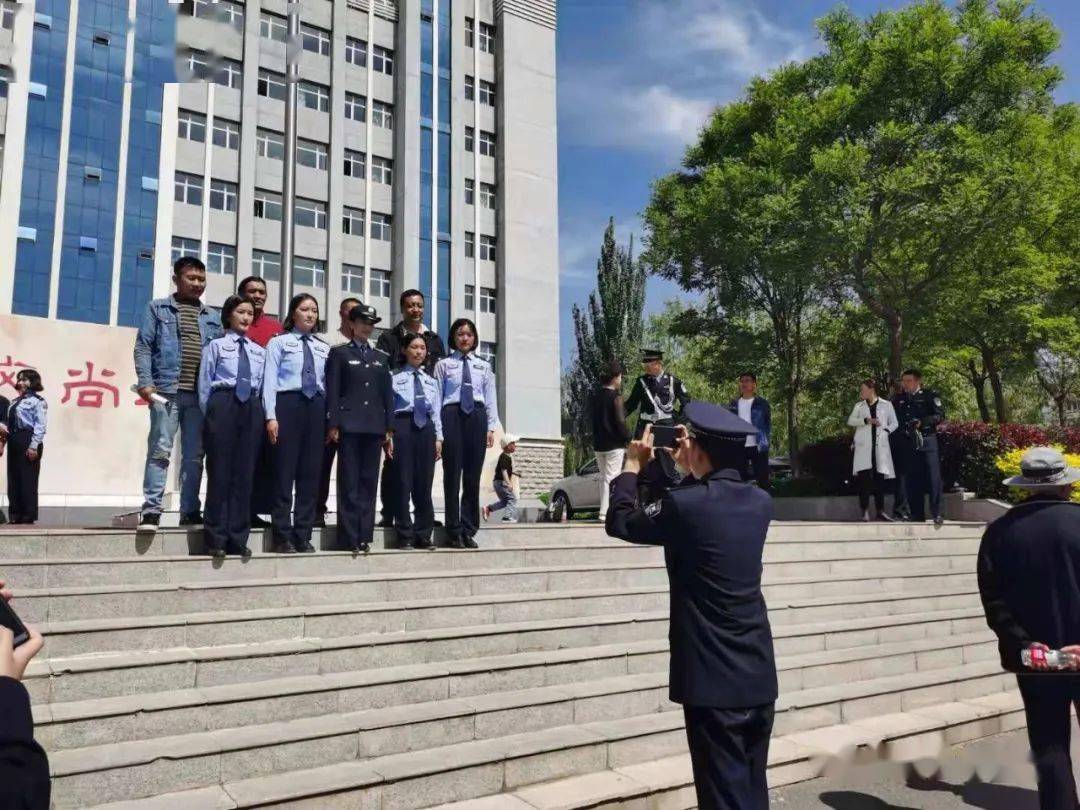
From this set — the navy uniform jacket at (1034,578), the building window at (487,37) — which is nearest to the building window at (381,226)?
the building window at (487,37)

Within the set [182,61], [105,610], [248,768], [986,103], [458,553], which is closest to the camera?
[248,768]

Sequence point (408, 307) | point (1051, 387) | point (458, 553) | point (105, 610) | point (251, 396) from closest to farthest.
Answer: point (105, 610) < point (251, 396) < point (458, 553) < point (408, 307) < point (1051, 387)

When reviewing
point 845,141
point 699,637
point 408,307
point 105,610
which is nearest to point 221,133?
point 845,141

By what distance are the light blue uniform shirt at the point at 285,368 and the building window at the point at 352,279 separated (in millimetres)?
30494

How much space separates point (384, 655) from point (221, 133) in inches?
1329

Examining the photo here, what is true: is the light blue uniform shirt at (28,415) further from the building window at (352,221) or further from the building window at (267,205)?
the building window at (352,221)

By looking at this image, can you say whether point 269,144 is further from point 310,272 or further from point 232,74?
point 310,272

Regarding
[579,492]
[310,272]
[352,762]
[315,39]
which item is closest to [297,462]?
[352,762]

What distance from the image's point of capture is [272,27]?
116ft

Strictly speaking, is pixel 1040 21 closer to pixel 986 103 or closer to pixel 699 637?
pixel 986 103

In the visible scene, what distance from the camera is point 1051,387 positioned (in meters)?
29.2

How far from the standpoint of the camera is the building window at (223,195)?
1320 inches

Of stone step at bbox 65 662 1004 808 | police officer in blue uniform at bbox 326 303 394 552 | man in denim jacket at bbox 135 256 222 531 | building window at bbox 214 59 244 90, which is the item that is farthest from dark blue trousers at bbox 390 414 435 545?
building window at bbox 214 59 244 90

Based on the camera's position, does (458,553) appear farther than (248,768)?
Yes
